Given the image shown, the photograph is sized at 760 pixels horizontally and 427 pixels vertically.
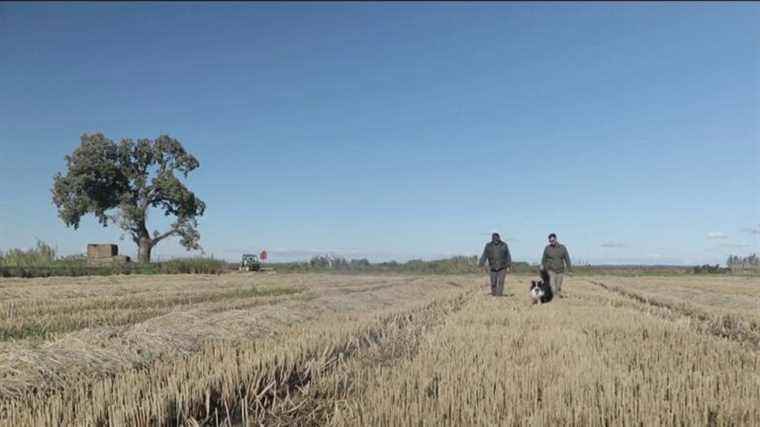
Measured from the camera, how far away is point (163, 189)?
50.2 metres

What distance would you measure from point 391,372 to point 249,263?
1828 inches

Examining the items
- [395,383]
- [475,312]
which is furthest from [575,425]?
[475,312]

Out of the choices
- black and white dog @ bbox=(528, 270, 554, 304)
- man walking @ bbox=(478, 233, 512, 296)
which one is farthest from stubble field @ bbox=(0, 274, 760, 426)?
man walking @ bbox=(478, 233, 512, 296)

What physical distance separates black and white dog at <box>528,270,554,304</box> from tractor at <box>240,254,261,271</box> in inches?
1475

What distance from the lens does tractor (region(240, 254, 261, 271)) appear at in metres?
49.9

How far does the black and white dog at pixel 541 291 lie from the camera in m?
14.5

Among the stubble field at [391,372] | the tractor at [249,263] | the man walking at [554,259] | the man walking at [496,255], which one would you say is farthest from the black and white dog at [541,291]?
the tractor at [249,263]

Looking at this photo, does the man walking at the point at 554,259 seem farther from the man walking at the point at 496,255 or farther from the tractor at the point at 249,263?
the tractor at the point at 249,263

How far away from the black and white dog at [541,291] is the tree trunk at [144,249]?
42189 millimetres

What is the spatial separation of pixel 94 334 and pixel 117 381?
3.19 metres

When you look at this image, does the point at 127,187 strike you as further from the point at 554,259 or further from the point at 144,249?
the point at 554,259

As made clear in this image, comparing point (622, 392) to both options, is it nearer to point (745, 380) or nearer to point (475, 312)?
point (745, 380)

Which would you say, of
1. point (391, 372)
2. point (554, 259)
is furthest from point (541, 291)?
point (391, 372)

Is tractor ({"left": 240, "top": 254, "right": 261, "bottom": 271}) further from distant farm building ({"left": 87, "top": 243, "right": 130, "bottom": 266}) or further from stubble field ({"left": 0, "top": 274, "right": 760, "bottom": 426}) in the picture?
stubble field ({"left": 0, "top": 274, "right": 760, "bottom": 426})
